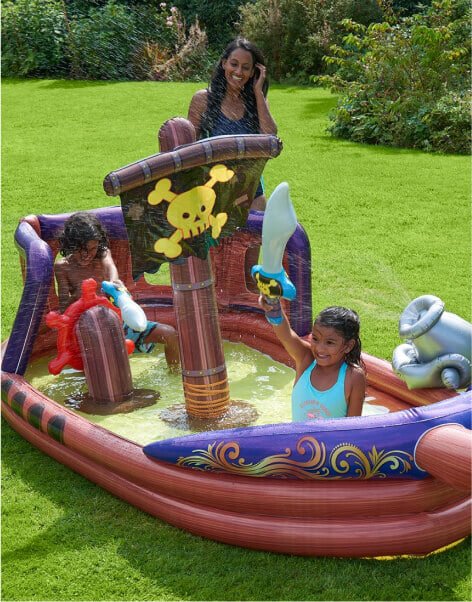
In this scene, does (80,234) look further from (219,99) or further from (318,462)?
(318,462)

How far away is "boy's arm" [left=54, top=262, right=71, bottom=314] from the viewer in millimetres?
4578

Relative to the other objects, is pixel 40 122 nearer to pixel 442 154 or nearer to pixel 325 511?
pixel 442 154

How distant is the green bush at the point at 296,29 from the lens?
8.25m

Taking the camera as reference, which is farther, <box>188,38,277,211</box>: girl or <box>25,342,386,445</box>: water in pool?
<box>188,38,277,211</box>: girl

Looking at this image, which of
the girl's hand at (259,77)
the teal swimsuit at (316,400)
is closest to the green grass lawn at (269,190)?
the teal swimsuit at (316,400)

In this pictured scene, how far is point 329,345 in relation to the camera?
3.35 meters

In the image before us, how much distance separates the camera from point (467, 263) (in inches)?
251

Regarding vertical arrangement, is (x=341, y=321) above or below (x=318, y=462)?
above

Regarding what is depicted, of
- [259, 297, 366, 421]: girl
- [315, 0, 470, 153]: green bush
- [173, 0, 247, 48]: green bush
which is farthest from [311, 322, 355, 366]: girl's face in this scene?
[315, 0, 470, 153]: green bush

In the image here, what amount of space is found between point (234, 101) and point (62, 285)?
122 centimetres

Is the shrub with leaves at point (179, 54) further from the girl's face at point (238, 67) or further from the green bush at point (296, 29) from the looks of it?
the girl's face at point (238, 67)

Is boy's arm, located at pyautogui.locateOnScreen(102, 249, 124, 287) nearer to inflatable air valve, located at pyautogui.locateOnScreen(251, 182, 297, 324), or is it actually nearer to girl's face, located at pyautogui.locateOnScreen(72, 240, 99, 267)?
girl's face, located at pyautogui.locateOnScreen(72, 240, 99, 267)

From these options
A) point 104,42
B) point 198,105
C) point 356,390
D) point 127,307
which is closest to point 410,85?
point 104,42

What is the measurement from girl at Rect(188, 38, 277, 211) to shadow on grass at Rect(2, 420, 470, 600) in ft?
6.46
